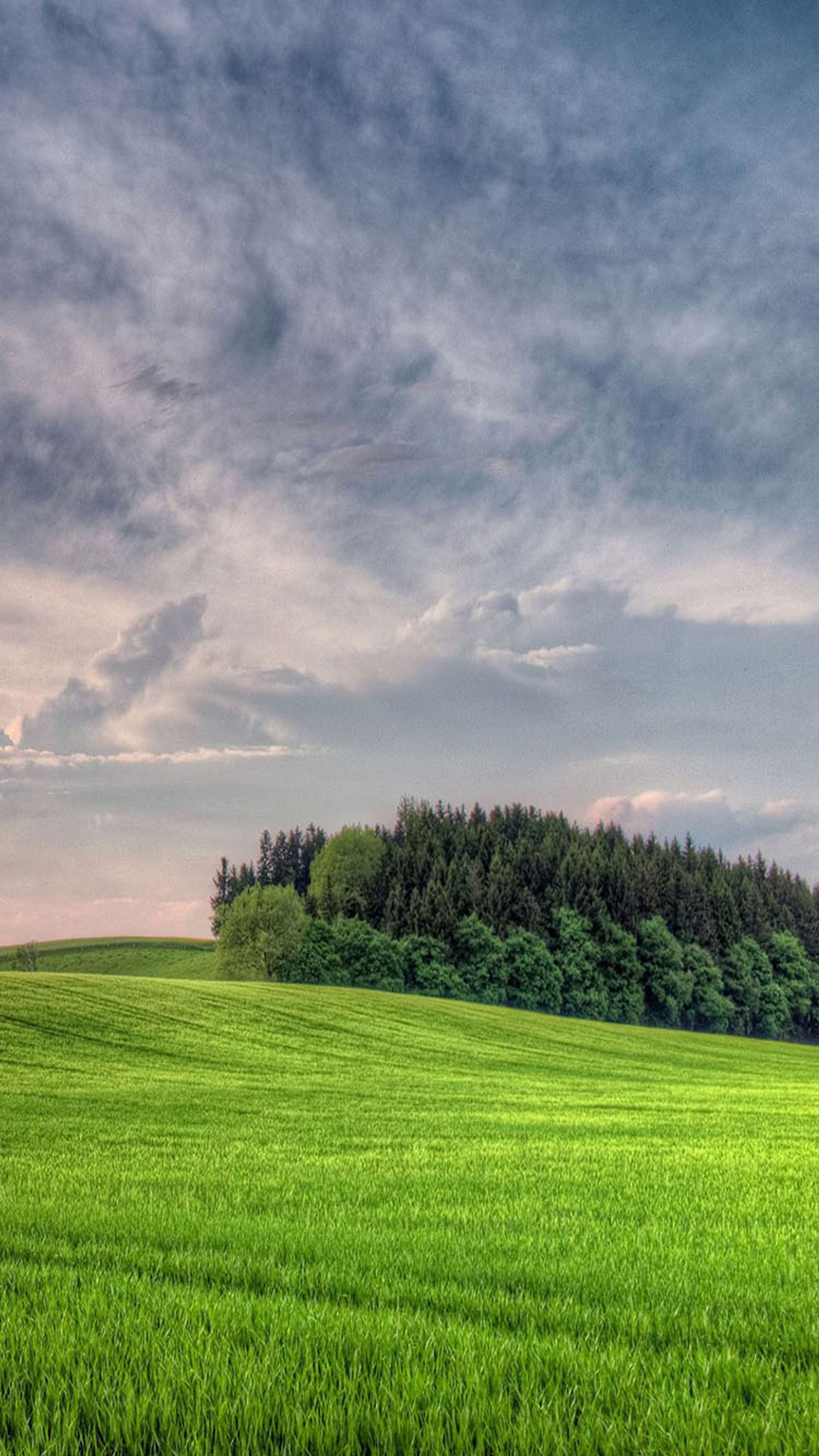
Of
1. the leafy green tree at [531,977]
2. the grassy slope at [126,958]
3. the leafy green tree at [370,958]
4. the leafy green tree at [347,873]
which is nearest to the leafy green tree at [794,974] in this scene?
the leafy green tree at [531,977]

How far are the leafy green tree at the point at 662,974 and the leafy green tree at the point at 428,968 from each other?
23893mm

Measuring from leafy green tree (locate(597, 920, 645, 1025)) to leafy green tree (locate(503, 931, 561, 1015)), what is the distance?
21.3ft

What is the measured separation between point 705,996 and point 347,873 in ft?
159

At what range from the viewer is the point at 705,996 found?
10331 centimetres

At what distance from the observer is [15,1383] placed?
13.3 ft

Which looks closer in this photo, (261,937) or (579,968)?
(261,937)

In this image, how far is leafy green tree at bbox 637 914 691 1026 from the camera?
334 feet

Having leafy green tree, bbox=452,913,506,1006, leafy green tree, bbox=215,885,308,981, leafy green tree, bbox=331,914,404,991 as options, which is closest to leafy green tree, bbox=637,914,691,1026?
leafy green tree, bbox=452,913,506,1006

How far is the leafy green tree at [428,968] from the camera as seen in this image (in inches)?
3807

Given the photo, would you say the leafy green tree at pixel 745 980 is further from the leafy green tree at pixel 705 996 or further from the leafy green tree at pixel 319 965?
the leafy green tree at pixel 319 965

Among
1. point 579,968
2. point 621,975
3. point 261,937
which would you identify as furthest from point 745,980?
point 261,937

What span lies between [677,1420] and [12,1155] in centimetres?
1223

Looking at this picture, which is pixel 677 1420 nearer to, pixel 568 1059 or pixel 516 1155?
pixel 516 1155

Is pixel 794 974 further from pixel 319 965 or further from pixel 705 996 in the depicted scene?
pixel 319 965
